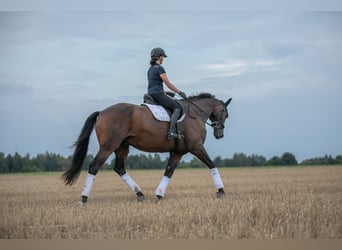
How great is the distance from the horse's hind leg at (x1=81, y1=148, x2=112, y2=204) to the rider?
121cm

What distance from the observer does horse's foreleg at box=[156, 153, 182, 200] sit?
29.1ft

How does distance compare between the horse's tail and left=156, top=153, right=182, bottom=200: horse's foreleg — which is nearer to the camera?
the horse's tail

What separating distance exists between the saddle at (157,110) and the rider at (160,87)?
7 cm

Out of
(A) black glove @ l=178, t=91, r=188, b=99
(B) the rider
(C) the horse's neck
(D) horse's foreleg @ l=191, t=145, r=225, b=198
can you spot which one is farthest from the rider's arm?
(D) horse's foreleg @ l=191, t=145, r=225, b=198

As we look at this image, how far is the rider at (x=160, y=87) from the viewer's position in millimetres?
8578

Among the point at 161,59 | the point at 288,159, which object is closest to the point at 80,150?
the point at 161,59

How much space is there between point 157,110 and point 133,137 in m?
0.65

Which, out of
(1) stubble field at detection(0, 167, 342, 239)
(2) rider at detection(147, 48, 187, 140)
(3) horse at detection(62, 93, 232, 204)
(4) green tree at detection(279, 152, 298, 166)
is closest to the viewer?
(1) stubble field at detection(0, 167, 342, 239)

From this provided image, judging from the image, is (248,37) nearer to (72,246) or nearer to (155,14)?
(155,14)

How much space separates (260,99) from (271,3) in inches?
72.0

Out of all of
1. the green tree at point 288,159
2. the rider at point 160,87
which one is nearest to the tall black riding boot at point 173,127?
the rider at point 160,87

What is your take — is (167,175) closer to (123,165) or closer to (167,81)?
(123,165)

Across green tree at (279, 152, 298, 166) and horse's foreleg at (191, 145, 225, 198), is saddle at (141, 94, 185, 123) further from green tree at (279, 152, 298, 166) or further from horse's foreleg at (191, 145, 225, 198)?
green tree at (279, 152, 298, 166)

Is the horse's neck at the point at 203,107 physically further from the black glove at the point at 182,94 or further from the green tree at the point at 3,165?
the green tree at the point at 3,165
